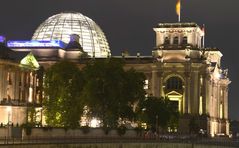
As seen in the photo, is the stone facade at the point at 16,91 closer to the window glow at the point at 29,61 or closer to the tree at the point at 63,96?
the window glow at the point at 29,61

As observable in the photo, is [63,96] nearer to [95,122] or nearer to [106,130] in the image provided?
[95,122]

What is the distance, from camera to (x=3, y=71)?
17138 centimetres

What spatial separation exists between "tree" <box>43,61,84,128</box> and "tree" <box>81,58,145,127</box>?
2999 mm

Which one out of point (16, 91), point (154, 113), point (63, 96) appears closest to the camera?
point (63, 96)

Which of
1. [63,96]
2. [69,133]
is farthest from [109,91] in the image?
[69,133]

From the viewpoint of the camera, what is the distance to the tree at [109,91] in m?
139

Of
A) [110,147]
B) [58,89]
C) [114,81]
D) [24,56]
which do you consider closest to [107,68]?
[114,81]

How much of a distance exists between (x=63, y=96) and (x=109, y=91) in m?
9.77

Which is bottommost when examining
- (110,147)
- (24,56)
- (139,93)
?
(110,147)

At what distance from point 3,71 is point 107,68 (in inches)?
1518

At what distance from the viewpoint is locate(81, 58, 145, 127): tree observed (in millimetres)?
139250

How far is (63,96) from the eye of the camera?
14300 centimetres

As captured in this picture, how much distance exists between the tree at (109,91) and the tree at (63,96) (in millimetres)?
2999

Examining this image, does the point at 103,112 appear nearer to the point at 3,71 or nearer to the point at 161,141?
the point at 161,141
